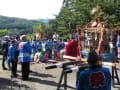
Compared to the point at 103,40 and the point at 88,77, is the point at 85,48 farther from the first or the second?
the point at 88,77

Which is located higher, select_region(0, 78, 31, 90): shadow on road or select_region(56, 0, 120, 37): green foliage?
select_region(56, 0, 120, 37): green foliage

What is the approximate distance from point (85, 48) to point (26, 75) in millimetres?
3466

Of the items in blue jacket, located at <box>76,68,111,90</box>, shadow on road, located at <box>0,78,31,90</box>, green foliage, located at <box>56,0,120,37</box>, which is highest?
green foliage, located at <box>56,0,120,37</box>

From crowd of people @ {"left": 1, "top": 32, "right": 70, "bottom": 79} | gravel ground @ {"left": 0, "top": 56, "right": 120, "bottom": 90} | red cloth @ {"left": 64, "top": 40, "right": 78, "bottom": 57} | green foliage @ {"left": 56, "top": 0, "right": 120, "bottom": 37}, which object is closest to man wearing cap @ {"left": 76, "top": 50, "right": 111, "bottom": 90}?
gravel ground @ {"left": 0, "top": 56, "right": 120, "bottom": 90}

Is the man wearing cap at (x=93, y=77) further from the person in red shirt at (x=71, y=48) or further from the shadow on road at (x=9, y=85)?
the person in red shirt at (x=71, y=48)

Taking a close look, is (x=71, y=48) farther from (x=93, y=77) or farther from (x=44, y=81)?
(x=93, y=77)

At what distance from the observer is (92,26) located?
28.9 ft

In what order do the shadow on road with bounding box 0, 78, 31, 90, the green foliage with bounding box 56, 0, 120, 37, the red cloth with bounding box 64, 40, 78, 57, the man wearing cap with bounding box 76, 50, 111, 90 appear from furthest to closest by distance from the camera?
the green foliage with bounding box 56, 0, 120, 37, the red cloth with bounding box 64, 40, 78, 57, the shadow on road with bounding box 0, 78, 31, 90, the man wearing cap with bounding box 76, 50, 111, 90

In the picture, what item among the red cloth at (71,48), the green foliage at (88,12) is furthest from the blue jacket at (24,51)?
the green foliage at (88,12)

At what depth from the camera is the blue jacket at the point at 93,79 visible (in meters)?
2.76

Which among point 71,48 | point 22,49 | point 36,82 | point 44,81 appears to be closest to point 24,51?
point 22,49

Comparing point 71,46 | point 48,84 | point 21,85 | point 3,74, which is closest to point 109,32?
point 71,46

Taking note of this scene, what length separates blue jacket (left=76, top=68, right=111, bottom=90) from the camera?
276cm

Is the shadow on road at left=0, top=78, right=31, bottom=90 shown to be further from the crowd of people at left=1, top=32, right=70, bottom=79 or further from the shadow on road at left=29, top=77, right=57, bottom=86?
the shadow on road at left=29, top=77, right=57, bottom=86
